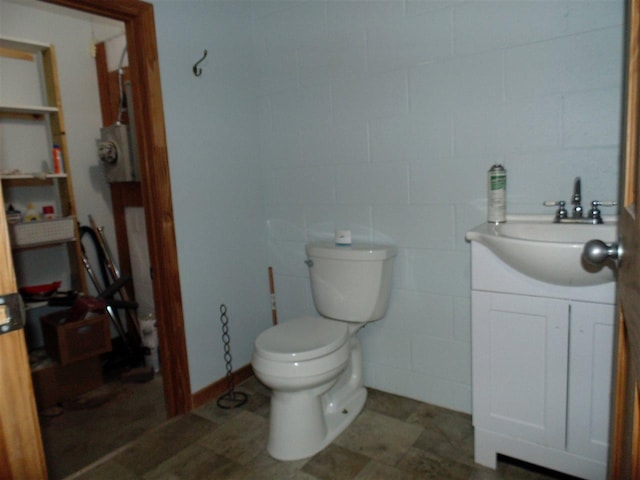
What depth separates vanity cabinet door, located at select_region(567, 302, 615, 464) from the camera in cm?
137

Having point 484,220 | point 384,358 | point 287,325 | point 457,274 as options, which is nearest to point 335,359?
point 287,325

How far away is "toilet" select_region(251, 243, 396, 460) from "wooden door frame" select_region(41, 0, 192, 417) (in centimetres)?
51

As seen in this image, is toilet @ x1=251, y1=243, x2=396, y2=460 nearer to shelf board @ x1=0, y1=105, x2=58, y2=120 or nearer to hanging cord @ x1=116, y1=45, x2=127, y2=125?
hanging cord @ x1=116, y1=45, x2=127, y2=125

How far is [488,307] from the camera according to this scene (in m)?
1.55

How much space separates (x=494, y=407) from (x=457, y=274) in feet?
1.88

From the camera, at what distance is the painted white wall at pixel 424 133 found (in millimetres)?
1600

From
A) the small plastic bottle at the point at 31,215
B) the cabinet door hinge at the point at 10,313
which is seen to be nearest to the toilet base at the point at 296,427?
the cabinet door hinge at the point at 10,313

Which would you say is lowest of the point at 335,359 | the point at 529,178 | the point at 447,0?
the point at 335,359

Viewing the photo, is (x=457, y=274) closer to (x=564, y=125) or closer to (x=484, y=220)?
(x=484, y=220)

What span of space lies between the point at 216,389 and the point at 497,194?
1677 millimetres

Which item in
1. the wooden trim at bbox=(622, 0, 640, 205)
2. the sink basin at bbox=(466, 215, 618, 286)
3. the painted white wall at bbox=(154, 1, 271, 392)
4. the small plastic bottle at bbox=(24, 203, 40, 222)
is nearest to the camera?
the wooden trim at bbox=(622, 0, 640, 205)

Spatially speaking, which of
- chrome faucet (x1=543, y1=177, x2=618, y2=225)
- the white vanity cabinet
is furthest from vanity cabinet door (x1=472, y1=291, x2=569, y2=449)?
chrome faucet (x1=543, y1=177, x2=618, y2=225)

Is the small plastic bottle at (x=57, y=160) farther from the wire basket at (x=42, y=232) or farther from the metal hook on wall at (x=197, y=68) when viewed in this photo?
the metal hook on wall at (x=197, y=68)

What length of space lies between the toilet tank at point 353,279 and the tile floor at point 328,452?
489 mm
